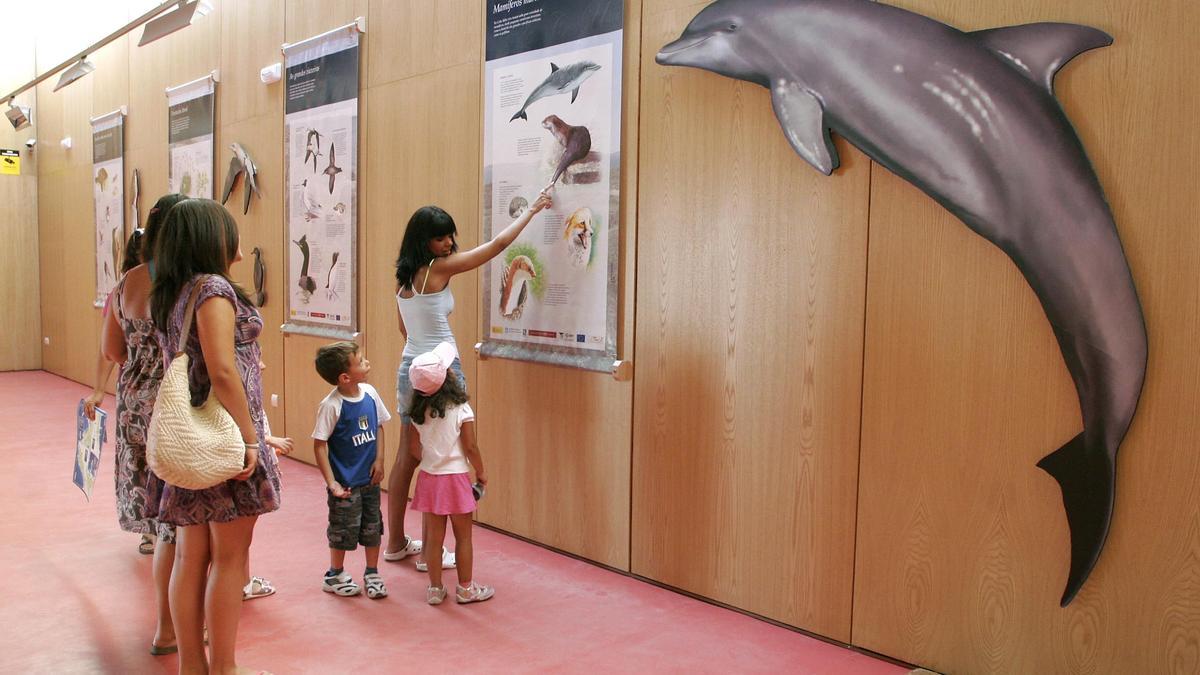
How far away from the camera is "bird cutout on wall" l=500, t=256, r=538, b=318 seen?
14.1 ft

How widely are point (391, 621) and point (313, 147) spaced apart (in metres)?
3.55

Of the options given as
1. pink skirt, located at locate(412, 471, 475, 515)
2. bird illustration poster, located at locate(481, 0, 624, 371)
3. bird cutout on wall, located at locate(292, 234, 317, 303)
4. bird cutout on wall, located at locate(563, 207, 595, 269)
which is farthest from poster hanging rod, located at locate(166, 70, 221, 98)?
pink skirt, located at locate(412, 471, 475, 515)

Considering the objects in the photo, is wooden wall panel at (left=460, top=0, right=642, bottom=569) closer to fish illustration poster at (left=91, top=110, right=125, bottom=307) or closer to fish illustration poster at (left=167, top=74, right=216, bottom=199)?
fish illustration poster at (left=167, top=74, right=216, bottom=199)

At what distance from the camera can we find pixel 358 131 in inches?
218

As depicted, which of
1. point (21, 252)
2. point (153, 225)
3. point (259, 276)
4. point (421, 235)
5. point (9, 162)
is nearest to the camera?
point (153, 225)

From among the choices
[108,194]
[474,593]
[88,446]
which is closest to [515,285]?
[474,593]

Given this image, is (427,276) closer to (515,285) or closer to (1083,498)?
(515,285)

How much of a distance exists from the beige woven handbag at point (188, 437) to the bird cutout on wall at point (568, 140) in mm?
1943

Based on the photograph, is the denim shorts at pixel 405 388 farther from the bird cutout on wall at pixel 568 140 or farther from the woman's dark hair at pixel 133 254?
the woman's dark hair at pixel 133 254

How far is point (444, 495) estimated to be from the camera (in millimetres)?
3553

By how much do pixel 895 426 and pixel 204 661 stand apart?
230 cm

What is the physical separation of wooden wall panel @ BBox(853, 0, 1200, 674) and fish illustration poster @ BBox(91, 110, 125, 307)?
8.13m

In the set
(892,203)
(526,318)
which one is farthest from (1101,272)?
(526,318)

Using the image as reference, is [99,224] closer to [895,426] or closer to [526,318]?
[526,318]
